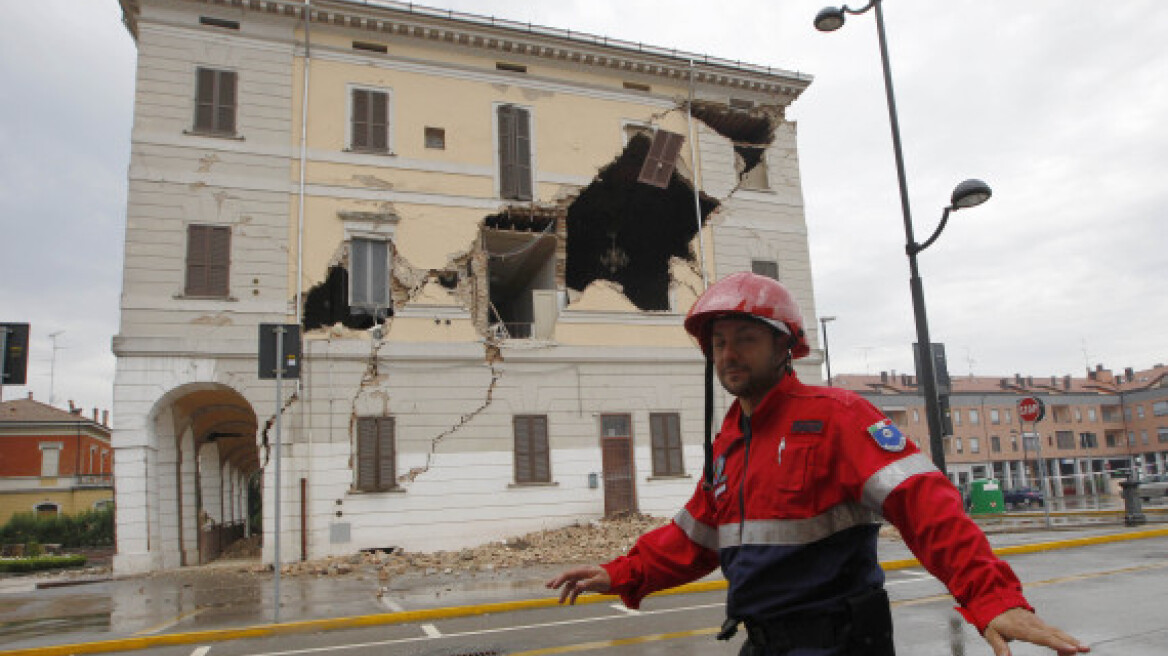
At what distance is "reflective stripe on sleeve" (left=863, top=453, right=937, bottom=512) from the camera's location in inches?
85.4

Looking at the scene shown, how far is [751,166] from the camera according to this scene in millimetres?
23781

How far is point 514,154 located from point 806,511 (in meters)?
19.4

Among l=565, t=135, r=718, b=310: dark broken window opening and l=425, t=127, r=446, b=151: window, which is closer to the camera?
l=425, t=127, r=446, b=151: window

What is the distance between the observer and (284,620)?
9570 millimetres

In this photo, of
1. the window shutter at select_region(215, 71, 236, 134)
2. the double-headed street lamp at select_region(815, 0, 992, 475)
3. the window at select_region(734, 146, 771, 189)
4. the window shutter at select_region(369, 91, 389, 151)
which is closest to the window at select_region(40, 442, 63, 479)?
the window shutter at select_region(215, 71, 236, 134)

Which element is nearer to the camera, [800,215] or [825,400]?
[825,400]

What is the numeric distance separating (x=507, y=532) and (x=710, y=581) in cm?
811

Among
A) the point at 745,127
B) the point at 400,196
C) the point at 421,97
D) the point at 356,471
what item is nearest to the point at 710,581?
the point at 356,471

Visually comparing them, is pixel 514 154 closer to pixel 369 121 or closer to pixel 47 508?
pixel 369 121

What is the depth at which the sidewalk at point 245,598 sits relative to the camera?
948 centimetres

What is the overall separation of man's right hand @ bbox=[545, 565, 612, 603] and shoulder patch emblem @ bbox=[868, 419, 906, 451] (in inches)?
45.6

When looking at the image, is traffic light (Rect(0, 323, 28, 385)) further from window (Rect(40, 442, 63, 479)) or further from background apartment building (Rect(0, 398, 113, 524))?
window (Rect(40, 442, 63, 479))

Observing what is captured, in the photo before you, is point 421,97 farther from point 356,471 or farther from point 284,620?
point 284,620

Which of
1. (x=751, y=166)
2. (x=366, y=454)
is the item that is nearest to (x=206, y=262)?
(x=366, y=454)
